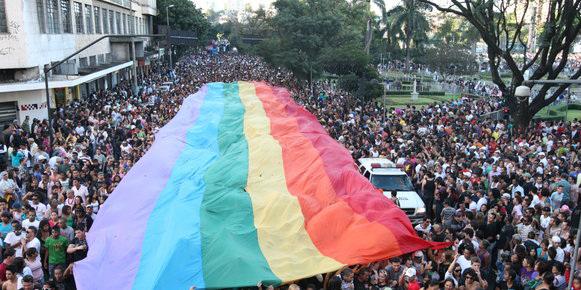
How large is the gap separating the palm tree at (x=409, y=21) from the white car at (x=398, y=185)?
144 ft

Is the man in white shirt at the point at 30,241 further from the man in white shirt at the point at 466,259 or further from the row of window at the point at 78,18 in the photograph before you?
the row of window at the point at 78,18

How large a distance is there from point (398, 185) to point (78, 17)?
26000 millimetres

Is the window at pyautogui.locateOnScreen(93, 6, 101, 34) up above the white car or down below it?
above

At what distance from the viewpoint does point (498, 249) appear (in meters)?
10.5

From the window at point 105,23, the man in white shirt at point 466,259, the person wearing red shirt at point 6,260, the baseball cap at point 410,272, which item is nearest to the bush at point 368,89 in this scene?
the window at point 105,23

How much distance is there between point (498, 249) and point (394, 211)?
83.5 inches

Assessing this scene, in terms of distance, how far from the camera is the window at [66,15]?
2941 cm

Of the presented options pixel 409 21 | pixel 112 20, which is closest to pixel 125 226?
pixel 112 20

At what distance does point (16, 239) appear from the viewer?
31.5 ft

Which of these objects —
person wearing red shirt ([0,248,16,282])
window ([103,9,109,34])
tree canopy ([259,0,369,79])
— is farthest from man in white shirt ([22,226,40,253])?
window ([103,9,109,34])

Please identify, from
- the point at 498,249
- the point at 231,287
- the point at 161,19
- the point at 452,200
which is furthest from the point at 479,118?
the point at 161,19

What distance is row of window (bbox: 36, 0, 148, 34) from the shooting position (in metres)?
25.9

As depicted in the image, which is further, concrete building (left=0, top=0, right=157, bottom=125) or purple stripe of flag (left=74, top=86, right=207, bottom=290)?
concrete building (left=0, top=0, right=157, bottom=125)

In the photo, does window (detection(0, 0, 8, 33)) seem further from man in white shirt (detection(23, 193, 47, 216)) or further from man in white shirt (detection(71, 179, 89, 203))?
man in white shirt (detection(23, 193, 47, 216))
